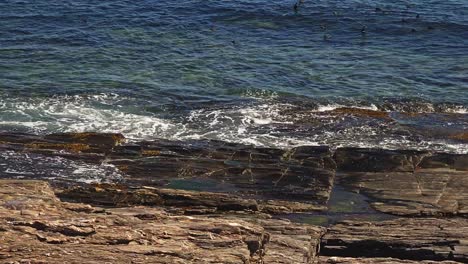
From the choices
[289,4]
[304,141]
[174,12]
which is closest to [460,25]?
[289,4]

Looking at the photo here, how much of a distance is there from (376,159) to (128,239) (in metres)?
14.2

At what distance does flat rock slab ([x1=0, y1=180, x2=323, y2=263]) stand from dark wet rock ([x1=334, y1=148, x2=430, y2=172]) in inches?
357

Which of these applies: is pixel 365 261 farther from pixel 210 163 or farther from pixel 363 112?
pixel 363 112

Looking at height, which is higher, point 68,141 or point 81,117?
point 68,141

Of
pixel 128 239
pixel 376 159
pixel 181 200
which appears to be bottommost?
pixel 181 200

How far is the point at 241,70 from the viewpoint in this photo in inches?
1737

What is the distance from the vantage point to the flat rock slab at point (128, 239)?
17.0 m

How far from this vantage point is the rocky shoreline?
17.8 metres

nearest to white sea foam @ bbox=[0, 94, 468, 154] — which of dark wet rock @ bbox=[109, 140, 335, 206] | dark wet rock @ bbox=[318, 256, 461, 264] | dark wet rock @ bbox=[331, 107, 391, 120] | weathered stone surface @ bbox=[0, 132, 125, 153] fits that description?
dark wet rock @ bbox=[331, 107, 391, 120]

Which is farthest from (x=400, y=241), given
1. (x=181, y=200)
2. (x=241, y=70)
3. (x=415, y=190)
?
(x=241, y=70)

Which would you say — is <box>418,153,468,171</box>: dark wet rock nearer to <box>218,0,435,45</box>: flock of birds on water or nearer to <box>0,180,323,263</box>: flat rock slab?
<box>0,180,323,263</box>: flat rock slab

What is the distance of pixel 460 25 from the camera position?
2077 inches

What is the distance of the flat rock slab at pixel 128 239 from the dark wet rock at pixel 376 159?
9.08 m

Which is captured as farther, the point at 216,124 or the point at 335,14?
the point at 335,14
